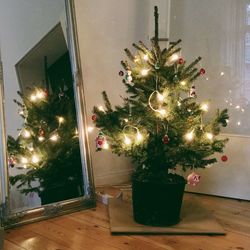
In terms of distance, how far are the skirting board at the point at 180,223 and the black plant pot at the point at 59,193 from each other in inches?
9.5

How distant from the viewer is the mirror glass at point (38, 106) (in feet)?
7.45

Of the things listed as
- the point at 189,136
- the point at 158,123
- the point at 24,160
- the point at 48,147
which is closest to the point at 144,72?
the point at 158,123

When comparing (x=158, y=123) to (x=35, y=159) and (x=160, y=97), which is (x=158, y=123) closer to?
(x=160, y=97)

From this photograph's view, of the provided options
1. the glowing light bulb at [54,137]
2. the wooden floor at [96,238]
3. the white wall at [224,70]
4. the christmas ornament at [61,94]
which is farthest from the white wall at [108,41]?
the wooden floor at [96,238]

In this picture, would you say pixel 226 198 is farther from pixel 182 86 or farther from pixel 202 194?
pixel 182 86

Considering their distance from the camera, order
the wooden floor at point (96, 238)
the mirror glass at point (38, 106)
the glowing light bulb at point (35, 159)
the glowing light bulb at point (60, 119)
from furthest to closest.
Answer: the glowing light bulb at point (60, 119)
the glowing light bulb at point (35, 159)
the mirror glass at point (38, 106)
the wooden floor at point (96, 238)

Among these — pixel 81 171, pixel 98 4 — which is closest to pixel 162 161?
pixel 81 171

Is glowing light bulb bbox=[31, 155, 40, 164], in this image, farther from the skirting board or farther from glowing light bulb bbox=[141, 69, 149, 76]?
glowing light bulb bbox=[141, 69, 149, 76]

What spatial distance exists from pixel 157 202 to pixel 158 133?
38cm

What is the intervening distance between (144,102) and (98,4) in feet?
3.58

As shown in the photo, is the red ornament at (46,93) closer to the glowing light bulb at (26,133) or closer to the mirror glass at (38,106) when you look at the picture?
the mirror glass at (38,106)

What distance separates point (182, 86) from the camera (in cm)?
225

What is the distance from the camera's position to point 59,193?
248 centimetres

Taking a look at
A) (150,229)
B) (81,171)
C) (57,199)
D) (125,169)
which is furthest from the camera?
(125,169)
